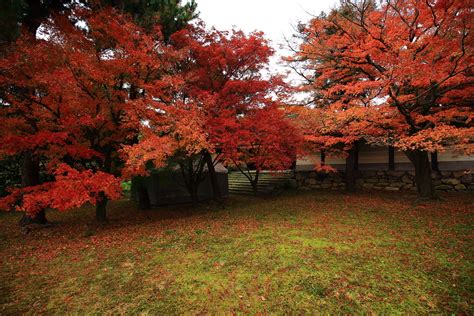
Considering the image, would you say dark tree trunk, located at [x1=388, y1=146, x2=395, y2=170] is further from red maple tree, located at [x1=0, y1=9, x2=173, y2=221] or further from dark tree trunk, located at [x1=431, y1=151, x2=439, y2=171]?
red maple tree, located at [x1=0, y1=9, x2=173, y2=221]

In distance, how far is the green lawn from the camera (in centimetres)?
423

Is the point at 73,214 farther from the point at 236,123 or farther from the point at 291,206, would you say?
the point at 291,206

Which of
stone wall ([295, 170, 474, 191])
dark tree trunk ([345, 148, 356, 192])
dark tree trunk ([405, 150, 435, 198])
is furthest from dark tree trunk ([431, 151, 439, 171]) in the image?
dark tree trunk ([345, 148, 356, 192])

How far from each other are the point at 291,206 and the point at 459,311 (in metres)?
8.81

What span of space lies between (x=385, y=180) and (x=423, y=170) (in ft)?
14.6

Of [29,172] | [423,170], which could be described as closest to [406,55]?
[423,170]

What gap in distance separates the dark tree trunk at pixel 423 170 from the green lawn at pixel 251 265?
1628 mm

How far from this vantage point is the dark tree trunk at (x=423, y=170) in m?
11.5

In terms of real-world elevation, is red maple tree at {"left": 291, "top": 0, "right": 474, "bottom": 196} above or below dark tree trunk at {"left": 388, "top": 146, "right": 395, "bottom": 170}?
above

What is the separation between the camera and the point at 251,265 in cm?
562

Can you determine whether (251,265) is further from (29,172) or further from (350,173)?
(350,173)

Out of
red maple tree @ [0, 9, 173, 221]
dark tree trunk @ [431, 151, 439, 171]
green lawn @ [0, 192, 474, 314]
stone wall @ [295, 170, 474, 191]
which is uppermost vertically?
red maple tree @ [0, 9, 173, 221]

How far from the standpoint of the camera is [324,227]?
8.48 metres

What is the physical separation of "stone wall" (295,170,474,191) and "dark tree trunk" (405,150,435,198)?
74.7 inches
